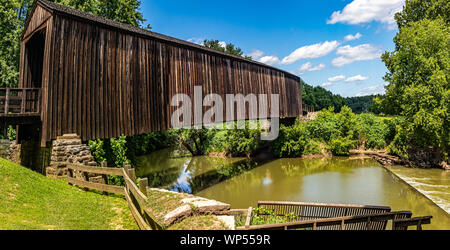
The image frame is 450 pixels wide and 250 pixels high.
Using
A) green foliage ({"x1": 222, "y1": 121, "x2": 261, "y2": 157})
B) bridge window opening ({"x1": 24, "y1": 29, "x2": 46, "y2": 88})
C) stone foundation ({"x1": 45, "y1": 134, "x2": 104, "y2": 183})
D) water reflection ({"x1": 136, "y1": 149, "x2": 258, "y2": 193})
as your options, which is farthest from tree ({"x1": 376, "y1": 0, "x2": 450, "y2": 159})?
bridge window opening ({"x1": 24, "y1": 29, "x2": 46, "y2": 88})

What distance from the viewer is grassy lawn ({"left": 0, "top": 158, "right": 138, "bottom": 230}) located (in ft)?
13.9

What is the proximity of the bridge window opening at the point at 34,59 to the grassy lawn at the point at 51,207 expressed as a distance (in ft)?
17.2

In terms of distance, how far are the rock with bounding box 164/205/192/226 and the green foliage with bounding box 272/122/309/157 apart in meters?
18.4

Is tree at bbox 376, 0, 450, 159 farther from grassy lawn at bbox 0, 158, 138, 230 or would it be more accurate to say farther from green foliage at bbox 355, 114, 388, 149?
grassy lawn at bbox 0, 158, 138, 230

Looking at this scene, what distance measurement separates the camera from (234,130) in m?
21.9

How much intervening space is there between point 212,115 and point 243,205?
194 inches

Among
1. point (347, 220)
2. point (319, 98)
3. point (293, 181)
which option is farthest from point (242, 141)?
point (319, 98)

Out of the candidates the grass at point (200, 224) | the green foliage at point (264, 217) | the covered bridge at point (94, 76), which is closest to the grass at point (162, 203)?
the grass at point (200, 224)

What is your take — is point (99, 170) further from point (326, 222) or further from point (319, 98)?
point (319, 98)

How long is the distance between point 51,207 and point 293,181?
11629 mm

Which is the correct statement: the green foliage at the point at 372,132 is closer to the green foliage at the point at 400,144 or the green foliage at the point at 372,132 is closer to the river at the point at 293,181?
the green foliage at the point at 400,144

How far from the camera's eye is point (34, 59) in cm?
1004

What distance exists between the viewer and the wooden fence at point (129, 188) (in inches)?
154
